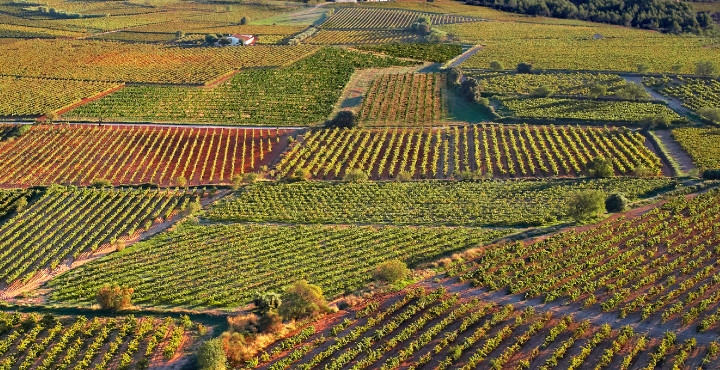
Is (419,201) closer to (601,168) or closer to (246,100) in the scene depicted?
(601,168)

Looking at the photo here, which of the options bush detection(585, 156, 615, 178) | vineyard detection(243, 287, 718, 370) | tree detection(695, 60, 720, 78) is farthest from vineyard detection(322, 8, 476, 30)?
vineyard detection(243, 287, 718, 370)

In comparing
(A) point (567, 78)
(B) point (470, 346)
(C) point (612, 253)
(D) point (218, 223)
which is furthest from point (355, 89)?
(B) point (470, 346)

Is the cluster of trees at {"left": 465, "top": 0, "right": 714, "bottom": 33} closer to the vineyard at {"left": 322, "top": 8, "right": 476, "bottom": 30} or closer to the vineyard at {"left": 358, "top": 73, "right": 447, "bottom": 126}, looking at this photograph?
the vineyard at {"left": 322, "top": 8, "right": 476, "bottom": 30}

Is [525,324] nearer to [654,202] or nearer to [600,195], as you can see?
[600,195]

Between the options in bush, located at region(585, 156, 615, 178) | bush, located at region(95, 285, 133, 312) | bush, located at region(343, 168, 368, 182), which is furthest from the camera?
bush, located at region(343, 168, 368, 182)

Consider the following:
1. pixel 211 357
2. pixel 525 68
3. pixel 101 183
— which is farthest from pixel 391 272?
pixel 525 68

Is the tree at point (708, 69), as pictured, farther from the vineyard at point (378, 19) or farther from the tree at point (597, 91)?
the vineyard at point (378, 19)

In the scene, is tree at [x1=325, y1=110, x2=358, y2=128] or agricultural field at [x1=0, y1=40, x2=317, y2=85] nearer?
tree at [x1=325, y1=110, x2=358, y2=128]
